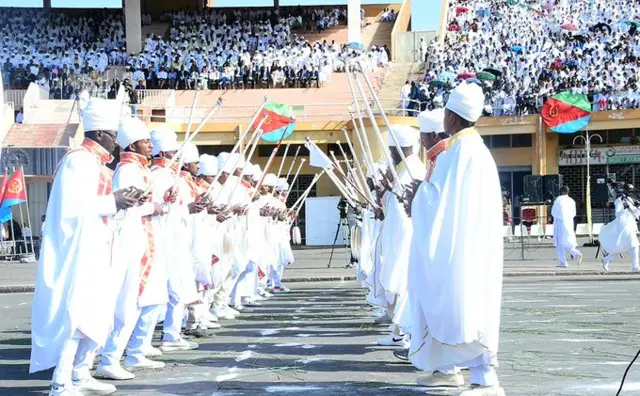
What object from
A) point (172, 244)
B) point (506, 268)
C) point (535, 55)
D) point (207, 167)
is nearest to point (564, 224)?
point (506, 268)

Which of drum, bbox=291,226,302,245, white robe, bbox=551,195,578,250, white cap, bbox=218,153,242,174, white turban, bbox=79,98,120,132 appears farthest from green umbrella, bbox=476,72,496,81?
white turban, bbox=79,98,120,132

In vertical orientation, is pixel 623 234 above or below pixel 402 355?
below

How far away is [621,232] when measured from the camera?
2434 cm

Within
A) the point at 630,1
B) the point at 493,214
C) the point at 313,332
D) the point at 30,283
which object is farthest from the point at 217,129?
the point at 493,214

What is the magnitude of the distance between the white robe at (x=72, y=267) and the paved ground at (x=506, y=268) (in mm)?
15052

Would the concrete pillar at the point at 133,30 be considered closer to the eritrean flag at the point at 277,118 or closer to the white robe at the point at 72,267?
the eritrean flag at the point at 277,118

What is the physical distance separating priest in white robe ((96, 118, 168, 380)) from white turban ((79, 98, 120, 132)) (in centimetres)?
64

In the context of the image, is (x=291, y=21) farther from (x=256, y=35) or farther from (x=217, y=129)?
(x=217, y=129)

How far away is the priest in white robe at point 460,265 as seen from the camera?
7.92 m

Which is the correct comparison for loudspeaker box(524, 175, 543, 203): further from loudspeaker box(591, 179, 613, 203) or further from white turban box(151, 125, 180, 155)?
white turban box(151, 125, 180, 155)

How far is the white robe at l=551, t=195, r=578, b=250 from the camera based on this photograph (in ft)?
87.6

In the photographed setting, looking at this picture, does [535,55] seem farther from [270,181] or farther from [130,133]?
[130,133]

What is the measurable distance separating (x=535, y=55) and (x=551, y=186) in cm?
1228

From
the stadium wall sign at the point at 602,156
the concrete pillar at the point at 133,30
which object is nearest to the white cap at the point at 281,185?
the stadium wall sign at the point at 602,156
